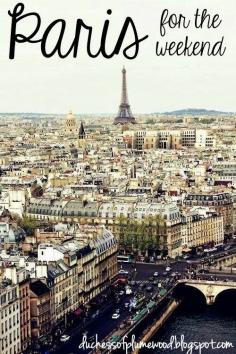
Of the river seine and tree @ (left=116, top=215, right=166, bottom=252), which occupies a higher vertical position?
tree @ (left=116, top=215, right=166, bottom=252)

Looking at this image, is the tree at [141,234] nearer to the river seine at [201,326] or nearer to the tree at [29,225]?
the tree at [29,225]

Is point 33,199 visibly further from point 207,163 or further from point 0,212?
point 207,163

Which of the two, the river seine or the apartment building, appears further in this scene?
the river seine

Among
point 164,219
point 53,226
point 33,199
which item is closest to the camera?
point 53,226

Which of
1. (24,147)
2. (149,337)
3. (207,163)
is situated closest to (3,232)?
(149,337)

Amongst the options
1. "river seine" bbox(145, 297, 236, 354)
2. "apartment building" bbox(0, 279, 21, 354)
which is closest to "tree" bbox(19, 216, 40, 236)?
"river seine" bbox(145, 297, 236, 354)

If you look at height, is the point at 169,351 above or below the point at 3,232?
below

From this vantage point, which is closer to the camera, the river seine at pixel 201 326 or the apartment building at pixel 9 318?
the apartment building at pixel 9 318

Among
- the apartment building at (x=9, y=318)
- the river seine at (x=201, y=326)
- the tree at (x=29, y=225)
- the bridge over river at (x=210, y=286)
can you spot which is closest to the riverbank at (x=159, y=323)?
the river seine at (x=201, y=326)

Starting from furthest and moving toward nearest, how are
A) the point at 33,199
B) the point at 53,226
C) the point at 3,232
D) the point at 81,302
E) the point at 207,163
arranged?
the point at 207,163 < the point at 33,199 < the point at 53,226 < the point at 3,232 < the point at 81,302

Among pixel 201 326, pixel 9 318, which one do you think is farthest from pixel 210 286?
pixel 9 318

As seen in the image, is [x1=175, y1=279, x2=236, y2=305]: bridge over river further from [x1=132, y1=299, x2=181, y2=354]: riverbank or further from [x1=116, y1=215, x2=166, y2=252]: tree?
[x1=116, y1=215, x2=166, y2=252]: tree
